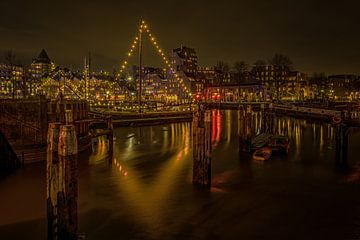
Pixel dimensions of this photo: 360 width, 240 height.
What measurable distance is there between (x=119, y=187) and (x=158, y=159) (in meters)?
7.29

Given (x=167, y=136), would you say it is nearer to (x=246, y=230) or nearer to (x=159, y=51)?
(x=159, y=51)

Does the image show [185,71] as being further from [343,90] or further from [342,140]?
[343,90]

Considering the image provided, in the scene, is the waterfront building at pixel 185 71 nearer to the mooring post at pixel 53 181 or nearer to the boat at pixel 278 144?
the boat at pixel 278 144

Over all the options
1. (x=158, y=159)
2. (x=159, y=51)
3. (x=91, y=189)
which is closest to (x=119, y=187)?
(x=91, y=189)

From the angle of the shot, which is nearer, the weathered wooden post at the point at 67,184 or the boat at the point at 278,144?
the weathered wooden post at the point at 67,184

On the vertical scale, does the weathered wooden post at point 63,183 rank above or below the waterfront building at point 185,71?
below

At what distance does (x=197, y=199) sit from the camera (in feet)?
46.4

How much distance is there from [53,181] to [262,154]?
16927 mm

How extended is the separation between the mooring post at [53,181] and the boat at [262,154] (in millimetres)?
16090

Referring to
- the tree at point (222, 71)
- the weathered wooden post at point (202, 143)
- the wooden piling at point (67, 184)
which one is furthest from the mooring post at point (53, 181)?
the tree at point (222, 71)

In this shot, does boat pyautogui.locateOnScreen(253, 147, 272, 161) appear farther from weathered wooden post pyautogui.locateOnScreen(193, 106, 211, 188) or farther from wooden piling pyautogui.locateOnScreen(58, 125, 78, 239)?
wooden piling pyautogui.locateOnScreen(58, 125, 78, 239)

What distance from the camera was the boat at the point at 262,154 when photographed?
22.1 meters

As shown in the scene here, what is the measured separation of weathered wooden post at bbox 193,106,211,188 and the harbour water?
1000 mm

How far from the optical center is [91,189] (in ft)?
52.2
